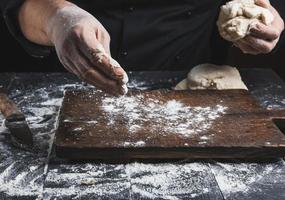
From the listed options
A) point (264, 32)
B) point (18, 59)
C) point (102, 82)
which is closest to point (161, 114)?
point (102, 82)

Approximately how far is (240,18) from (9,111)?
0.74m

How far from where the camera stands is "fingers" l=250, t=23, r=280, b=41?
5.09 ft

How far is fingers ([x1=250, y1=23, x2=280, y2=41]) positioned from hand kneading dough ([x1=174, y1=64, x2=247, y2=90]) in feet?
0.56

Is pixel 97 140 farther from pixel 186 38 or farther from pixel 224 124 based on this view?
pixel 186 38

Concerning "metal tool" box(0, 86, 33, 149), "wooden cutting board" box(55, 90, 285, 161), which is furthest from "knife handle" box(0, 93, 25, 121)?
"wooden cutting board" box(55, 90, 285, 161)

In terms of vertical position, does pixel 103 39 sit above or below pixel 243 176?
above

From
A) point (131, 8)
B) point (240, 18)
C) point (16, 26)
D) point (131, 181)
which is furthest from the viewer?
point (131, 8)

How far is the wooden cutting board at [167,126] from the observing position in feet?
3.91

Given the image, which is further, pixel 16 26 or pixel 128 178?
pixel 16 26

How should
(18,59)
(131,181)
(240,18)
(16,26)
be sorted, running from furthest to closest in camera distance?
(18,59) < (16,26) < (240,18) < (131,181)

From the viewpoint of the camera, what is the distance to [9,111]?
1359mm

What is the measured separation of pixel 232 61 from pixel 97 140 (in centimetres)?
155

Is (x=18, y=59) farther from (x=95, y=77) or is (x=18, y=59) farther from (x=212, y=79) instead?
(x=95, y=77)

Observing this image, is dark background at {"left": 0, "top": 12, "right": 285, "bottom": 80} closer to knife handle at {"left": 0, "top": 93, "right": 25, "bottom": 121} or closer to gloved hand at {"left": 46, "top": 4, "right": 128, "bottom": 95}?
knife handle at {"left": 0, "top": 93, "right": 25, "bottom": 121}
